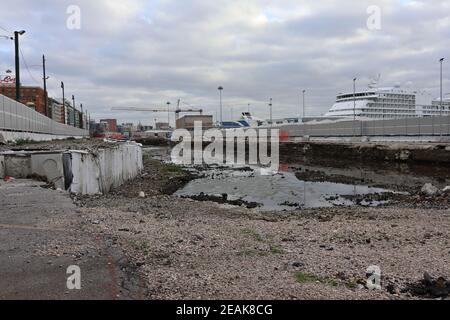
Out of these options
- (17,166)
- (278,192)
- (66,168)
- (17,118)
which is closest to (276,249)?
(66,168)

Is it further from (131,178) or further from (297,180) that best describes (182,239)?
(297,180)

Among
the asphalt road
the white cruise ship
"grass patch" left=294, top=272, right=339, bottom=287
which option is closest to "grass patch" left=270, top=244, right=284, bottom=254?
"grass patch" left=294, top=272, right=339, bottom=287

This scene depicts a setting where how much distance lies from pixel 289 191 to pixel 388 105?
7986 cm

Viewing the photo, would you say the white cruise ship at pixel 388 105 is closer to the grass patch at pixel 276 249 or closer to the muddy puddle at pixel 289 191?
the muddy puddle at pixel 289 191

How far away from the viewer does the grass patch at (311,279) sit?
626 cm

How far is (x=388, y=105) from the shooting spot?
97.5 m

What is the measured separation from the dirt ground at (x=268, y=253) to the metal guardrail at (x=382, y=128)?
41.9 m

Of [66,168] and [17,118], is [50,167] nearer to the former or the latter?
[66,168]

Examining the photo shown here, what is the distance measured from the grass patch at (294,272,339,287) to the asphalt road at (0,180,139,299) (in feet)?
7.58

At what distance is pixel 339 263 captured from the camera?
7.31m

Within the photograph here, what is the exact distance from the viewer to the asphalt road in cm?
537

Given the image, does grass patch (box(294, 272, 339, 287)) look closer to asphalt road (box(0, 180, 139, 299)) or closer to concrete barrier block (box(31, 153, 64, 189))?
asphalt road (box(0, 180, 139, 299))

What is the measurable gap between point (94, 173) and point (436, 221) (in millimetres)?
11038

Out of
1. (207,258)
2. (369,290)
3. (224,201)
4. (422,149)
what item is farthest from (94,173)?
(422,149)
